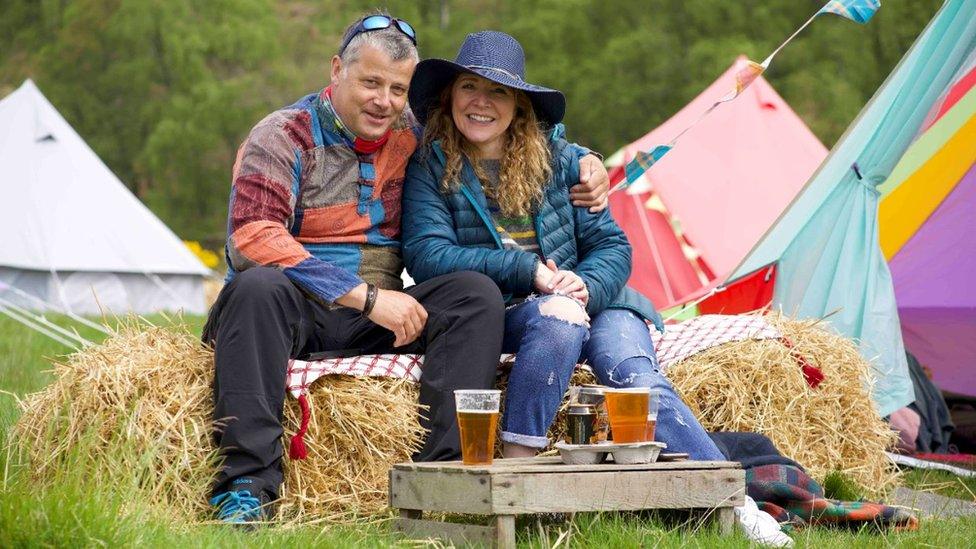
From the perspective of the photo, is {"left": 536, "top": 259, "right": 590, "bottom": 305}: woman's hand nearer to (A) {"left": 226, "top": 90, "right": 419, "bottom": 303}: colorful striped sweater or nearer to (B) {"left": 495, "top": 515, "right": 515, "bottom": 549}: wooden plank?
(A) {"left": 226, "top": 90, "right": 419, "bottom": 303}: colorful striped sweater

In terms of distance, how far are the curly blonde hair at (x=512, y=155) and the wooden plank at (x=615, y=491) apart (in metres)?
1.02

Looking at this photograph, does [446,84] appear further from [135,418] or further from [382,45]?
[135,418]

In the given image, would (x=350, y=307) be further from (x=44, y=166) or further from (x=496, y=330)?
(x=44, y=166)

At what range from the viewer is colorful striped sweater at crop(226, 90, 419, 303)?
2922 mm

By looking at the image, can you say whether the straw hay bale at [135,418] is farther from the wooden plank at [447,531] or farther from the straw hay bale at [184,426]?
the wooden plank at [447,531]

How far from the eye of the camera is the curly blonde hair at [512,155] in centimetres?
320

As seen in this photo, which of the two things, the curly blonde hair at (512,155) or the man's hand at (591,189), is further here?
the man's hand at (591,189)

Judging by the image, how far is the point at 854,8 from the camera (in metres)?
4.05

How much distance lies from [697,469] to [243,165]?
1366 millimetres

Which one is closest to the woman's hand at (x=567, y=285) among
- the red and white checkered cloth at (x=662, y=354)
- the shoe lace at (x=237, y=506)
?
the red and white checkered cloth at (x=662, y=354)

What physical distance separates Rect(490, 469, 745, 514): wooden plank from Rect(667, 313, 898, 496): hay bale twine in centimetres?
87

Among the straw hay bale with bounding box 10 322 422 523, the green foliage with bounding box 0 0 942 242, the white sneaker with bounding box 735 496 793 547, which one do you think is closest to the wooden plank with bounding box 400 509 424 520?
the straw hay bale with bounding box 10 322 422 523

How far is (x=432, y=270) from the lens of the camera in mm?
3102

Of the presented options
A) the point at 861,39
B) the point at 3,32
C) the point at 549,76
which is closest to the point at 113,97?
the point at 3,32
